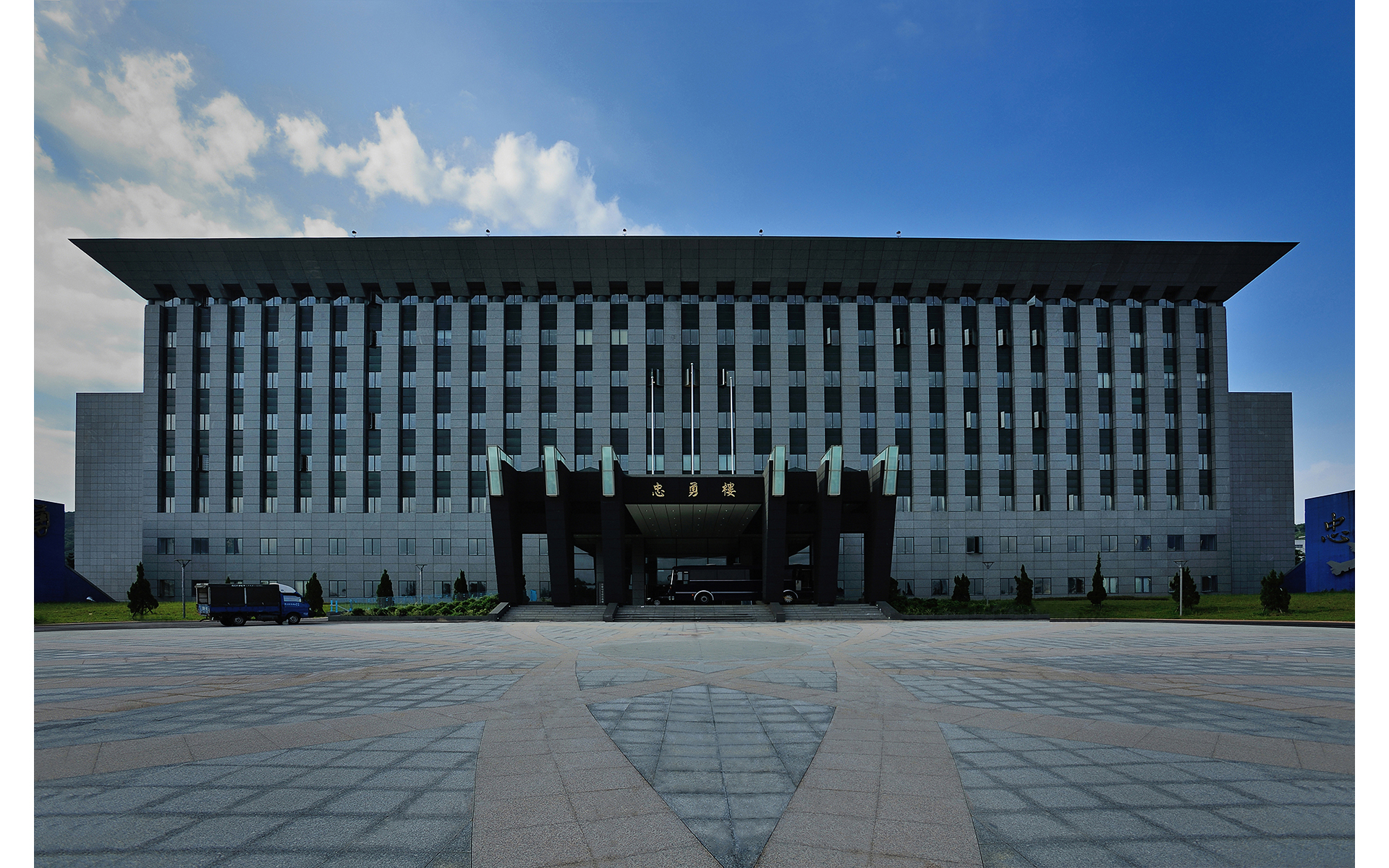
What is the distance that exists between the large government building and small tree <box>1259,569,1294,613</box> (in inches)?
1037

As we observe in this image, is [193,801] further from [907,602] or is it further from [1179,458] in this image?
[1179,458]

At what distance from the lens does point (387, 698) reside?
14.9 meters

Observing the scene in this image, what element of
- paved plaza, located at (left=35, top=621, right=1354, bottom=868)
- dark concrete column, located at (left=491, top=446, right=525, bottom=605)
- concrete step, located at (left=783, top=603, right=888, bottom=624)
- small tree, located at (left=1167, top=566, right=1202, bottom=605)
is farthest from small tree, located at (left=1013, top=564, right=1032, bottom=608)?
dark concrete column, located at (left=491, top=446, right=525, bottom=605)

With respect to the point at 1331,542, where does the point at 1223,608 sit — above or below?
below

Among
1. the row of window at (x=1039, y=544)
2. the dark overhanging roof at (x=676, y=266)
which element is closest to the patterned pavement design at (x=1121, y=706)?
the row of window at (x=1039, y=544)

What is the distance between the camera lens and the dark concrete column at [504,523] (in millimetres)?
47031

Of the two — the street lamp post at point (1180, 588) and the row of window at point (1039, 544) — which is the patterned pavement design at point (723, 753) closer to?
the street lamp post at point (1180, 588)

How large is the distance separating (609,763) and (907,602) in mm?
42498

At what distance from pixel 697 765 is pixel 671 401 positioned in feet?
196

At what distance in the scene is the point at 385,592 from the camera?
202ft

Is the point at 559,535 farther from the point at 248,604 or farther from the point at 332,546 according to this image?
the point at 332,546

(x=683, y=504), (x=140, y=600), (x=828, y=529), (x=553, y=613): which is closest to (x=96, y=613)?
(x=140, y=600)

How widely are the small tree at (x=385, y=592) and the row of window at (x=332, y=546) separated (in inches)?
133

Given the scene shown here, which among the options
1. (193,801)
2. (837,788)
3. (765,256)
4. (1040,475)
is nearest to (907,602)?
(1040,475)
